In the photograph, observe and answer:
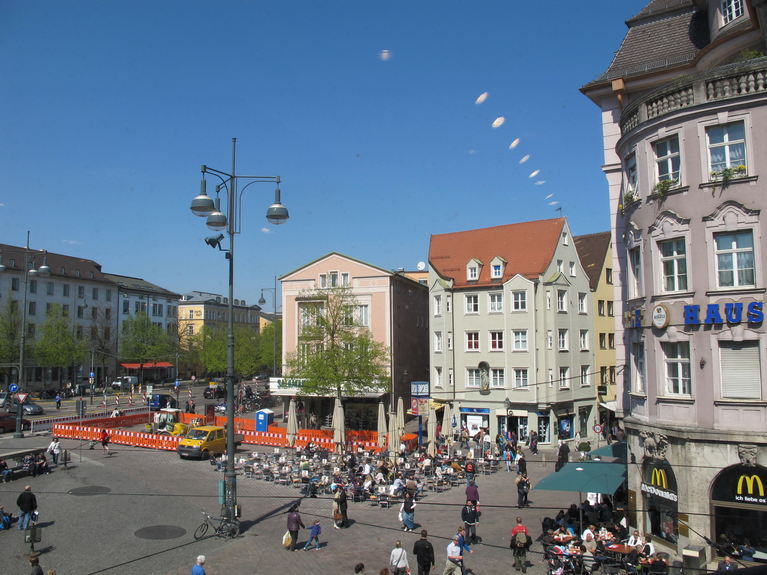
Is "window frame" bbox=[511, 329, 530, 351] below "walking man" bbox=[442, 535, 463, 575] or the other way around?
the other way around

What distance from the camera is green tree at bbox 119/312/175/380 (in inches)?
3295

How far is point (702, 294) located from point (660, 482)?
5487mm

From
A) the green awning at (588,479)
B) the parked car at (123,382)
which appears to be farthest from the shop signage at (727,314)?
the parked car at (123,382)

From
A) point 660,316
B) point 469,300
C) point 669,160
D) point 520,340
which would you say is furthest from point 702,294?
point 469,300

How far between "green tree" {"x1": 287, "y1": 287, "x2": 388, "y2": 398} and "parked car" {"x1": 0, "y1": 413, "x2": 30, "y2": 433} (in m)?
17.9

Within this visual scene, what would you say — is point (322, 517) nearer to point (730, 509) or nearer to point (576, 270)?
point (730, 509)

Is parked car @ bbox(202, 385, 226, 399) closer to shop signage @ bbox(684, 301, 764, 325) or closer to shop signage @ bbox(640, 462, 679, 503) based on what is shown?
shop signage @ bbox(640, 462, 679, 503)

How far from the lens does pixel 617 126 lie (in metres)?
22.3

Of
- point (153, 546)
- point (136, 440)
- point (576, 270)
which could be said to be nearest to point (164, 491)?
point (153, 546)

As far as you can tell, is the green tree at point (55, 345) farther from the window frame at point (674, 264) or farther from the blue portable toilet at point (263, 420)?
the window frame at point (674, 264)

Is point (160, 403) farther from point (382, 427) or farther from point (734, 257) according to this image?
point (734, 257)

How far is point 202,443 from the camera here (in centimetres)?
3247

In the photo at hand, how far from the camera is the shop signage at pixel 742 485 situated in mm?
15102

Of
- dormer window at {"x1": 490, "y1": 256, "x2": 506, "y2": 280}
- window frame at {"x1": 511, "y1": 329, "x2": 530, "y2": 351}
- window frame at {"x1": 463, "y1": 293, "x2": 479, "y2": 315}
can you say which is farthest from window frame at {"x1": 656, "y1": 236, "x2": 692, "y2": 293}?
window frame at {"x1": 463, "y1": 293, "x2": 479, "y2": 315}
